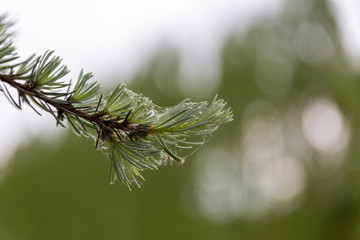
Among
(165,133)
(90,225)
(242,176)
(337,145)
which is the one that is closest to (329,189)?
(337,145)

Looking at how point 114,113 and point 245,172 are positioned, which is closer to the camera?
point 114,113

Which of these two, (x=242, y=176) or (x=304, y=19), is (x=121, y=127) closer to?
(x=242, y=176)

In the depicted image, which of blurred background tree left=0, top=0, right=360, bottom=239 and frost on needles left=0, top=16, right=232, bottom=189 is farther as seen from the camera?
blurred background tree left=0, top=0, right=360, bottom=239

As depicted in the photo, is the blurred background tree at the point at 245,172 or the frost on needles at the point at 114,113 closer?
the frost on needles at the point at 114,113
